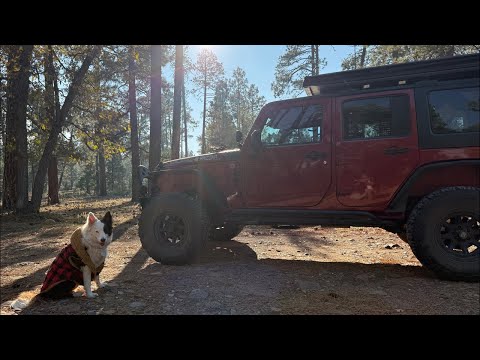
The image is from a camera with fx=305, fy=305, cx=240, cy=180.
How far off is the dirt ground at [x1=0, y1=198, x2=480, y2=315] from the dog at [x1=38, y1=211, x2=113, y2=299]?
127 millimetres

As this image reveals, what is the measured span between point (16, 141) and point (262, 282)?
9.88 m

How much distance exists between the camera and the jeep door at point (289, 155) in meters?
4.08

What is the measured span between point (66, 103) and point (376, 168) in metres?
10.2

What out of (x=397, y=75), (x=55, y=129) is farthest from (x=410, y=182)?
(x=55, y=129)

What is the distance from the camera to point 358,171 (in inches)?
153

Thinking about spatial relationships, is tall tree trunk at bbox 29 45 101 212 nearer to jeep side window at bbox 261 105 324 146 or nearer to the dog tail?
the dog tail

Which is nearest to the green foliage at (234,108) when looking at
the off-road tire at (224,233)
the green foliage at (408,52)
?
the green foliage at (408,52)

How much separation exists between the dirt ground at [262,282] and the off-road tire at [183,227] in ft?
0.57

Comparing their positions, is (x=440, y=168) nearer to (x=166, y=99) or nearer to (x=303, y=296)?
(x=303, y=296)

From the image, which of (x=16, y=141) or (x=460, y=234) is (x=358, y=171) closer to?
(x=460, y=234)

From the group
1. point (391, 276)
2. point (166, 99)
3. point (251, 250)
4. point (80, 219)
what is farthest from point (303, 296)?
point (166, 99)

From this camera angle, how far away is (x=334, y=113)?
4.07 metres

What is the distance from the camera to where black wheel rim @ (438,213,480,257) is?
3.38 m

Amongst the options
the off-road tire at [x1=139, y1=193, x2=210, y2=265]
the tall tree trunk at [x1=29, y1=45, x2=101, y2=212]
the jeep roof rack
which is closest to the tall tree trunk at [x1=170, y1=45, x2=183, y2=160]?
the tall tree trunk at [x1=29, y1=45, x2=101, y2=212]
